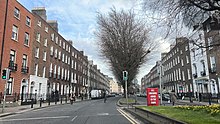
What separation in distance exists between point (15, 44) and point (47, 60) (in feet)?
37.4

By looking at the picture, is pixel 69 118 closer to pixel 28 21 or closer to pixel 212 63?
pixel 28 21

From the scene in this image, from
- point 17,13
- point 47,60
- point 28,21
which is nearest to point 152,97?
point 17,13

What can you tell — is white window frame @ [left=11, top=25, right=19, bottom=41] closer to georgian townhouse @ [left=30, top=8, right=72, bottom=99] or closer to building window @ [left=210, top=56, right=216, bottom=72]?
georgian townhouse @ [left=30, top=8, right=72, bottom=99]

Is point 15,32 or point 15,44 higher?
point 15,32

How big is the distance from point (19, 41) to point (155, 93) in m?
20.5

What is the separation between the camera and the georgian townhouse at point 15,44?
26.5 metres

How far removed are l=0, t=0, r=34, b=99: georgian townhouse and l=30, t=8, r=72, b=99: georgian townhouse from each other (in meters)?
1.86

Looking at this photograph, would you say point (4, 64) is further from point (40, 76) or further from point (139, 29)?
point (139, 29)

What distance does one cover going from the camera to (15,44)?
29078 mm

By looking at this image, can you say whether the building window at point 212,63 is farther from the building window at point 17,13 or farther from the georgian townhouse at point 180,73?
the building window at point 17,13

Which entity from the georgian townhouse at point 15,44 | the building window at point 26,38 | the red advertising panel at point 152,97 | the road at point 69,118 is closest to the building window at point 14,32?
the georgian townhouse at point 15,44

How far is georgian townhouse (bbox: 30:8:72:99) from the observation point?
35.4 m

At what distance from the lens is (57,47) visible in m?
46.1

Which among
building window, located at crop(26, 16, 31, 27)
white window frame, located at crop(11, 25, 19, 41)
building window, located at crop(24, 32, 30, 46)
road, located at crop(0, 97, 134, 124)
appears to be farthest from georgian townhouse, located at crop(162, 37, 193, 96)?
road, located at crop(0, 97, 134, 124)
